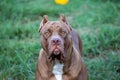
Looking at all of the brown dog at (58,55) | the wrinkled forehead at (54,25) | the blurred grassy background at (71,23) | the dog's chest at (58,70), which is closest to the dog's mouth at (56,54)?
the brown dog at (58,55)

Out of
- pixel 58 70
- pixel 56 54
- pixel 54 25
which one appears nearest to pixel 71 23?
pixel 58 70

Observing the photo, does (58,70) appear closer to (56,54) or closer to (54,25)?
(56,54)

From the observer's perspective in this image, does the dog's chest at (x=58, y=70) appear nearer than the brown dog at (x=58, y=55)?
No

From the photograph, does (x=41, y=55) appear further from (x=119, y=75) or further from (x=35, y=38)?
(x=35, y=38)

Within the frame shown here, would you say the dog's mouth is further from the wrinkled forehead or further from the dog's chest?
the wrinkled forehead

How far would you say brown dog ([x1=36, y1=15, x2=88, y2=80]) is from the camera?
5066mm

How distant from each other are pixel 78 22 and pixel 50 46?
474 cm

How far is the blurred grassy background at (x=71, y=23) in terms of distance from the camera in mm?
7160

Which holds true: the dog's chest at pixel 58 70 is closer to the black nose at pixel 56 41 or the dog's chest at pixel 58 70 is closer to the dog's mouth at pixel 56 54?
the dog's mouth at pixel 56 54

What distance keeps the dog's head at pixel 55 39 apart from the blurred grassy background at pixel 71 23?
1760 mm

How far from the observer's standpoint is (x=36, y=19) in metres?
10.1

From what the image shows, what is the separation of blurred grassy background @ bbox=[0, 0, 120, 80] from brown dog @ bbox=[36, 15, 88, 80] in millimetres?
1454

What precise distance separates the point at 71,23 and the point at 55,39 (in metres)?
4.71

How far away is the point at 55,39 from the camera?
5.00m
